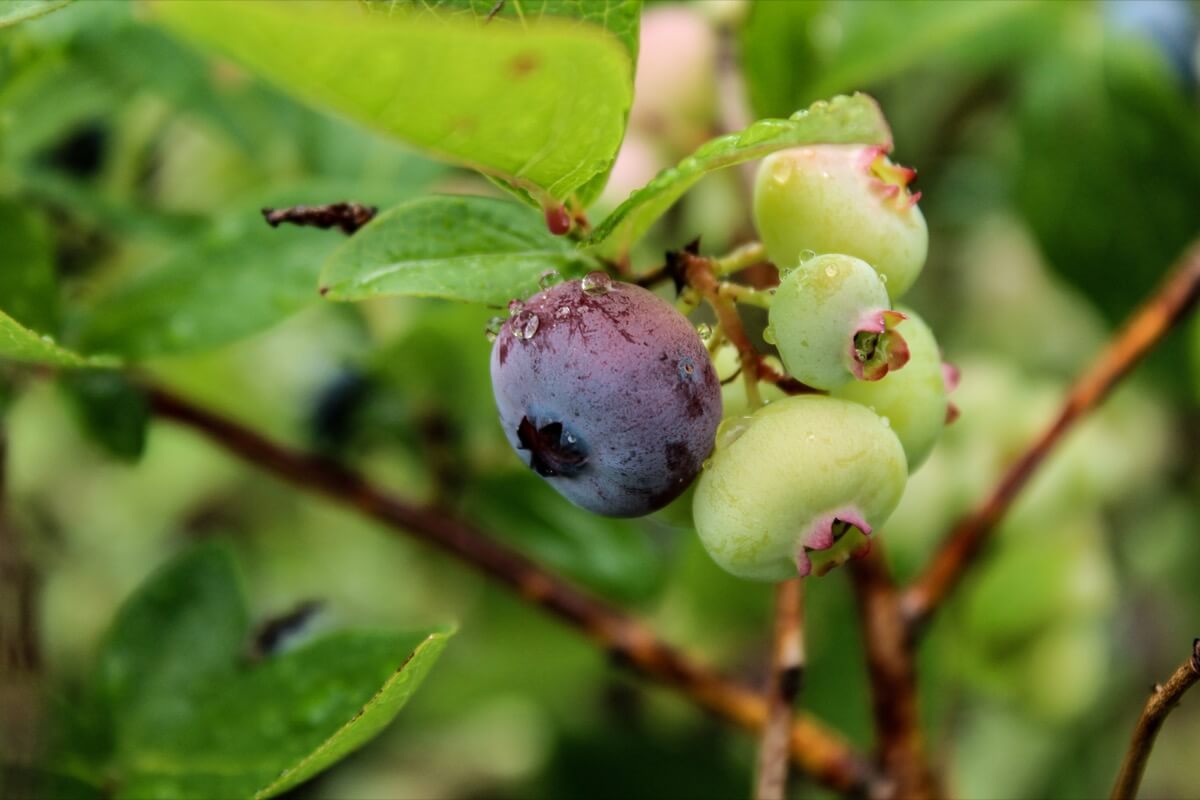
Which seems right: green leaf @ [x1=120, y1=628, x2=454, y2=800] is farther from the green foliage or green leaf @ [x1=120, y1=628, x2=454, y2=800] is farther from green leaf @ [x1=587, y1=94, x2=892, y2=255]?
green leaf @ [x1=587, y1=94, x2=892, y2=255]

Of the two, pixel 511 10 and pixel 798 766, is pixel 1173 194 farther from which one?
pixel 511 10

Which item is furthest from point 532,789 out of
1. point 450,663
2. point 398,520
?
point 398,520

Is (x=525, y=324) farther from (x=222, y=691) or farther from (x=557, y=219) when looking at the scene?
(x=222, y=691)

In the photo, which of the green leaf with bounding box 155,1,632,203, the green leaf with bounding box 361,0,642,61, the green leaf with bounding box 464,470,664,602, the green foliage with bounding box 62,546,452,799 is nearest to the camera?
the green leaf with bounding box 155,1,632,203

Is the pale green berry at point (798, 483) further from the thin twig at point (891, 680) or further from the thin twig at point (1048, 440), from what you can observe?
the thin twig at point (1048, 440)

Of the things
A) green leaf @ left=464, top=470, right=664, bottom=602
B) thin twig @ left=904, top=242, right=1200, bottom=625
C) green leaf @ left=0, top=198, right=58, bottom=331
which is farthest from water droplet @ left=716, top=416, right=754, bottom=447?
green leaf @ left=464, top=470, right=664, bottom=602

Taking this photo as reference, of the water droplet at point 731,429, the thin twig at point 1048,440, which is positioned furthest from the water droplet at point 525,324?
the thin twig at point 1048,440

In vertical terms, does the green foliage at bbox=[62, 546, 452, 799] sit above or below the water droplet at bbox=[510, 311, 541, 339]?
below
